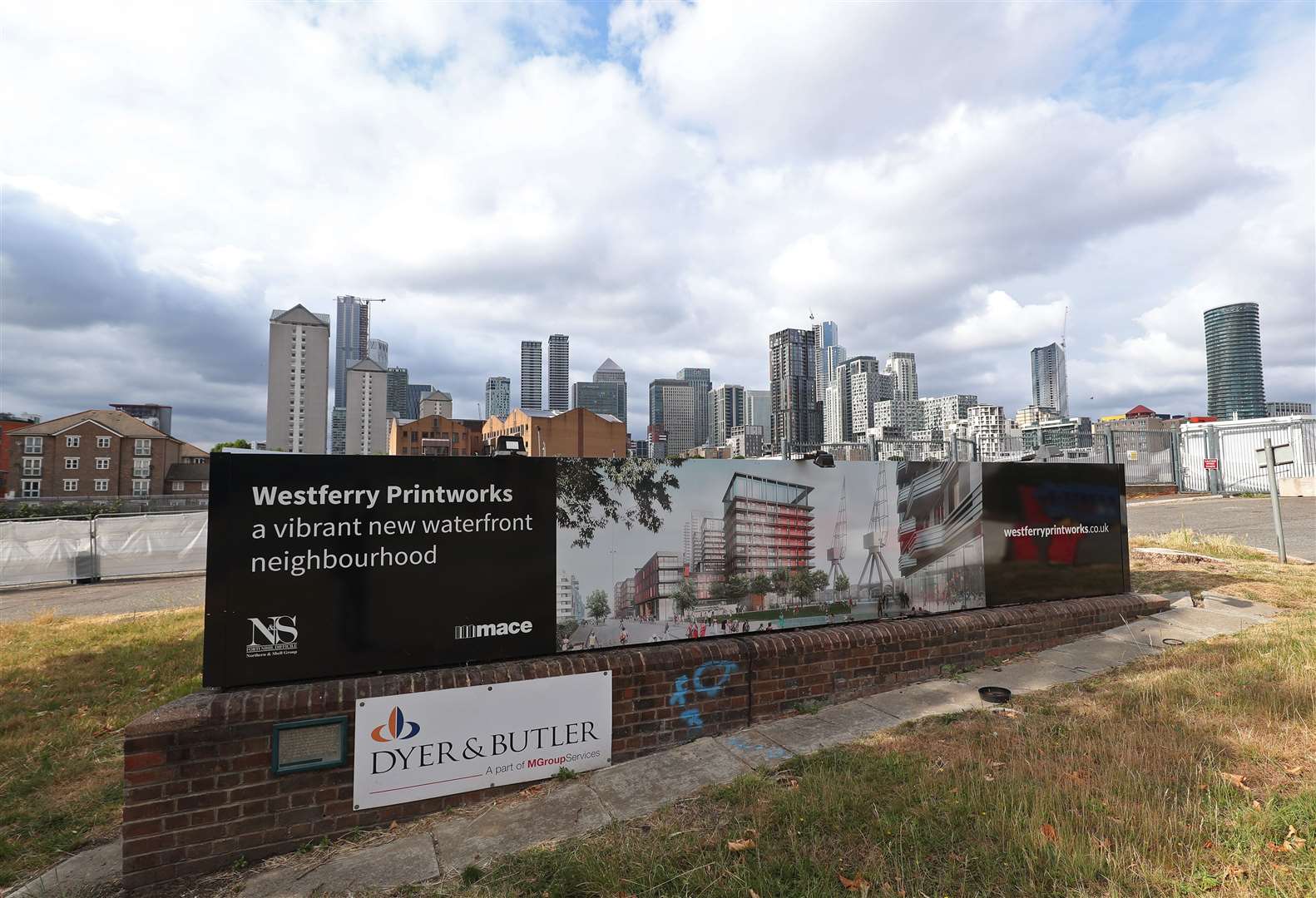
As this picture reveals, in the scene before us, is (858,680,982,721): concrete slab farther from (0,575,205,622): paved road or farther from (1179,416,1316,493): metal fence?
(1179,416,1316,493): metal fence

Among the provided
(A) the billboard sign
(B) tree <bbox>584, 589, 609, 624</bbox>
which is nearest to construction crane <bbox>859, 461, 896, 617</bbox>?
(A) the billboard sign

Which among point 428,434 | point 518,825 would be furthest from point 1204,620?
point 428,434

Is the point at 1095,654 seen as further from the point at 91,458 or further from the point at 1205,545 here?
the point at 91,458

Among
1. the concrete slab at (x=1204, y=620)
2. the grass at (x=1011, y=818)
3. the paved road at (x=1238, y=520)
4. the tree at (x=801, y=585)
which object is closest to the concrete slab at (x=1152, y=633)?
the concrete slab at (x=1204, y=620)

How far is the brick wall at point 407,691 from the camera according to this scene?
404cm

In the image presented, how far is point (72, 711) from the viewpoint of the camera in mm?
6867

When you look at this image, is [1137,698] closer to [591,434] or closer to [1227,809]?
[1227,809]

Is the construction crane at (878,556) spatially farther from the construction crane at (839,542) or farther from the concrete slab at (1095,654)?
the concrete slab at (1095,654)

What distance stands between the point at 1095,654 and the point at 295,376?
12204 mm

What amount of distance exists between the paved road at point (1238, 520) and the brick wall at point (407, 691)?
43.5 feet

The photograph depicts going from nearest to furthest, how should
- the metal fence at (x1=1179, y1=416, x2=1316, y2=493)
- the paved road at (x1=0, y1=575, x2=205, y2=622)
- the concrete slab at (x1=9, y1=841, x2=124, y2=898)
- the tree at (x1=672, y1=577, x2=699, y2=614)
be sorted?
1. the concrete slab at (x1=9, y1=841, x2=124, y2=898)
2. the tree at (x1=672, y1=577, x2=699, y2=614)
3. the paved road at (x1=0, y1=575, x2=205, y2=622)
4. the metal fence at (x1=1179, y1=416, x2=1316, y2=493)

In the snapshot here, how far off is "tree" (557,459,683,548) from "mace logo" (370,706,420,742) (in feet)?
6.03

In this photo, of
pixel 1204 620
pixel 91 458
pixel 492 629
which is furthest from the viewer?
pixel 91 458

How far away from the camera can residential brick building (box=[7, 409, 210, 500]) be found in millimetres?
73688
